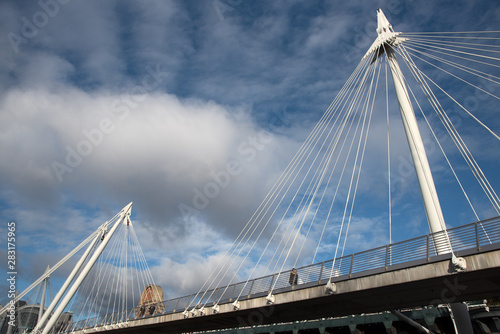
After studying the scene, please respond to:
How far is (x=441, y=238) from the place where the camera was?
16359 mm

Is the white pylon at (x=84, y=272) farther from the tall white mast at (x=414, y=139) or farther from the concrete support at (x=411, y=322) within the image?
the tall white mast at (x=414, y=139)

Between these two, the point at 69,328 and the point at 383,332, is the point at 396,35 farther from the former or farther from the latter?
the point at 69,328

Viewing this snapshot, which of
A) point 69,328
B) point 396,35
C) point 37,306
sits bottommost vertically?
point 69,328

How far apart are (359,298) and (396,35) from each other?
1791 centimetres

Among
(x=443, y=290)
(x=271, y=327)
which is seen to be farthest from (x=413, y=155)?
(x=271, y=327)

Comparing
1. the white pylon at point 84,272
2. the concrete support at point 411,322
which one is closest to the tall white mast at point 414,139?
the concrete support at point 411,322

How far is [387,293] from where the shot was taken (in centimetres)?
1819

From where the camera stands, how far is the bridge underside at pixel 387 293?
1516 cm

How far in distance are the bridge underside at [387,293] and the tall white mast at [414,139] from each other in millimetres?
1315

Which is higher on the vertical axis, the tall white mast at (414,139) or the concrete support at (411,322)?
the tall white mast at (414,139)

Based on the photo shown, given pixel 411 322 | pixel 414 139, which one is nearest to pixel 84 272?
pixel 411 322

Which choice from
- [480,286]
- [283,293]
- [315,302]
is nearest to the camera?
[480,286]

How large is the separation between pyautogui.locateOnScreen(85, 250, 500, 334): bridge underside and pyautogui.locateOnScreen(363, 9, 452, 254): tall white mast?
1.32m

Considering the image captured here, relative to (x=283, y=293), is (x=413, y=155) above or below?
above
